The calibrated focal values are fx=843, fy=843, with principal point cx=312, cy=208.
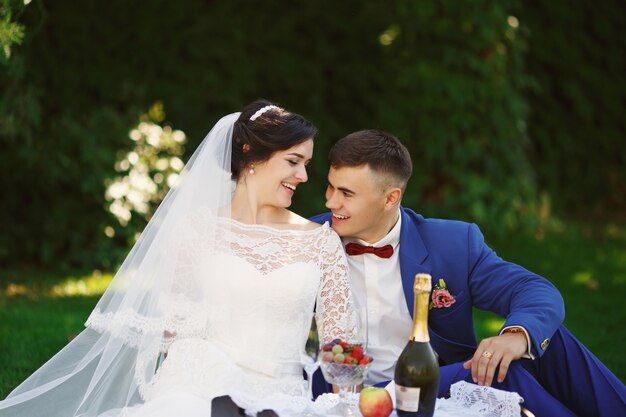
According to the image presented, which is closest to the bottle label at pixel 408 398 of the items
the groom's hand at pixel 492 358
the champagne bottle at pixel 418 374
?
the champagne bottle at pixel 418 374

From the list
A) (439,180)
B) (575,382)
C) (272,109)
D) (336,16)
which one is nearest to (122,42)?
(336,16)

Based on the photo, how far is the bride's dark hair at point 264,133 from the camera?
388 centimetres

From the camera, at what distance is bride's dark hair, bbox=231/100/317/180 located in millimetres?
3883

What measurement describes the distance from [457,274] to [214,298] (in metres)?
1.14

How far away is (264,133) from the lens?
3.91m

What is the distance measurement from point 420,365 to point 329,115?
326 inches

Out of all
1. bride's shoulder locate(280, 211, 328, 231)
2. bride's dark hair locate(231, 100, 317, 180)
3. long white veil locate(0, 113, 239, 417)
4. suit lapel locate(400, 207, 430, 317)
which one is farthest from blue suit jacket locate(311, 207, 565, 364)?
long white veil locate(0, 113, 239, 417)

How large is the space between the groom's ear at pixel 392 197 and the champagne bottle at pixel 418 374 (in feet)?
3.89

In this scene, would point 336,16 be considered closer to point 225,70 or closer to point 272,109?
point 225,70

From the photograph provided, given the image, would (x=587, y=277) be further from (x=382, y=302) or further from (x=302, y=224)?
(x=302, y=224)

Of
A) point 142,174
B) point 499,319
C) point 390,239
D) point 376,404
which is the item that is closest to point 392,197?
point 390,239

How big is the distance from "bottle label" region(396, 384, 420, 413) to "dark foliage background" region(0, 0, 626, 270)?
5148 millimetres

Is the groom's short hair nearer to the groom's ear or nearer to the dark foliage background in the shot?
the groom's ear

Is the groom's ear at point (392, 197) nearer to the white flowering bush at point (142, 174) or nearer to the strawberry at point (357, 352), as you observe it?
the strawberry at point (357, 352)
